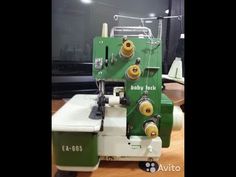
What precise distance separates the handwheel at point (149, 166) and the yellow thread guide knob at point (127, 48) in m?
0.60

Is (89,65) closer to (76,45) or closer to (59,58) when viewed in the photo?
(76,45)

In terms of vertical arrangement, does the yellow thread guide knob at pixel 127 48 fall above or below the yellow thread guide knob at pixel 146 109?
above

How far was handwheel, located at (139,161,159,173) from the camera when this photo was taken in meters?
1.13

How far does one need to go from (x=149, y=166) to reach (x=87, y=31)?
1.27m

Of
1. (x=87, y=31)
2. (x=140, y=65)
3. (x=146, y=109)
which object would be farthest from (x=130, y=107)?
(x=87, y=31)

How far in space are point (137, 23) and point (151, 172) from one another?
1003mm

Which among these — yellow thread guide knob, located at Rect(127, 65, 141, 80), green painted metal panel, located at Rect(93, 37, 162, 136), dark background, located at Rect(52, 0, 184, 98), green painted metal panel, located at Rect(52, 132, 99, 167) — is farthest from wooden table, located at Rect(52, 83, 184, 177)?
dark background, located at Rect(52, 0, 184, 98)

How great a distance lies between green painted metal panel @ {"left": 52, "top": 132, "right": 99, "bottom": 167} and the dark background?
68 cm

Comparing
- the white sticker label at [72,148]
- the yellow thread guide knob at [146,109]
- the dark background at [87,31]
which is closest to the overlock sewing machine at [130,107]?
the yellow thread guide knob at [146,109]

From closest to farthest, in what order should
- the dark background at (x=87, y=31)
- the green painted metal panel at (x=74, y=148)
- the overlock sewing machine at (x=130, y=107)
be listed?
1. the green painted metal panel at (x=74, y=148)
2. the overlock sewing machine at (x=130, y=107)
3. the dark background at (x=87, y=31)

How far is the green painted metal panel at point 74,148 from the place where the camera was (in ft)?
3.13

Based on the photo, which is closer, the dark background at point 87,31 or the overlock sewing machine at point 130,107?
the overlock sewing machine at point 130,107

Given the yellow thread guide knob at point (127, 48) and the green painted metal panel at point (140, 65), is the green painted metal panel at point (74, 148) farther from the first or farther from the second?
the yellow thread guide knob at point (127, 48)
